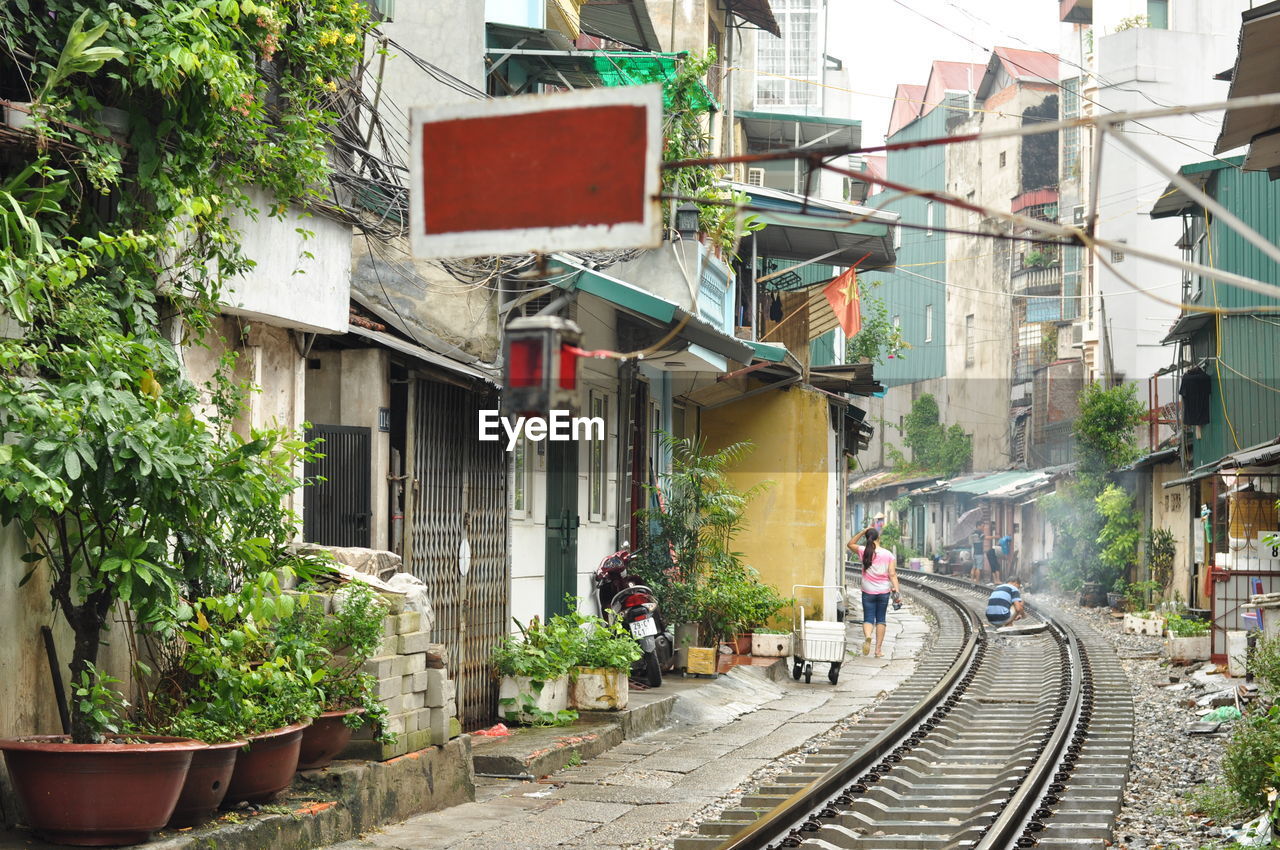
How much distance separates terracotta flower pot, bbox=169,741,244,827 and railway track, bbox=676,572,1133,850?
288 centimetres

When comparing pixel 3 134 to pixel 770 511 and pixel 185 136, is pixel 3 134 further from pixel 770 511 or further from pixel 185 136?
pixel 770 511

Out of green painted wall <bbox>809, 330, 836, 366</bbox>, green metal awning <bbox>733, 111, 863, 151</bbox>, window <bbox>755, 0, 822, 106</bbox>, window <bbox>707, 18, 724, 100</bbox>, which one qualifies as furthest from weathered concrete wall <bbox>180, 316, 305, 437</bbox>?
window <bbox>755, 0, 822, 106</bbox>

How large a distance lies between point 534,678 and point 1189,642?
1107 centimetres

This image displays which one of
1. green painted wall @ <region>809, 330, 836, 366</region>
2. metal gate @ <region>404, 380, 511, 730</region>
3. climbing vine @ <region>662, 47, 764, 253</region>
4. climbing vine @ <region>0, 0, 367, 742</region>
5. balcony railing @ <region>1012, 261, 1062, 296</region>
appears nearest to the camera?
climbing vine @ <region>0, 0, 367, 742</region>

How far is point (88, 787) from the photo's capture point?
577 cm

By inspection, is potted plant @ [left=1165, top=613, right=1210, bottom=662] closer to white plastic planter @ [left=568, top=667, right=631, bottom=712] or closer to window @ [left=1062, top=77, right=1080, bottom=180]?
white plastic planter @ [left=568, top=667, right=631, bottom=712]

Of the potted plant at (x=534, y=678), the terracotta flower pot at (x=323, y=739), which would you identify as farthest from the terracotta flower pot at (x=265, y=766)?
the potted plant at (x=534, y=678)

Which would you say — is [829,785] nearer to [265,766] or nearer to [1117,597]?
[265,766]

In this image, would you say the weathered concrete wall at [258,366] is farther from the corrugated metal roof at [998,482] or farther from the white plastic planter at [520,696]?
the corrugated metal roof at [998,482]

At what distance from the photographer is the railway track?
343 inches

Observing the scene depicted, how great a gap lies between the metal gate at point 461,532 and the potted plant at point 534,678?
0.20 metres

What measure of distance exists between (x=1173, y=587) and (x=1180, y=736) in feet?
50.7

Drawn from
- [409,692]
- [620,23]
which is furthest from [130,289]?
[620,23]

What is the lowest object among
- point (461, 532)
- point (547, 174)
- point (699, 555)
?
point (699, 555)
